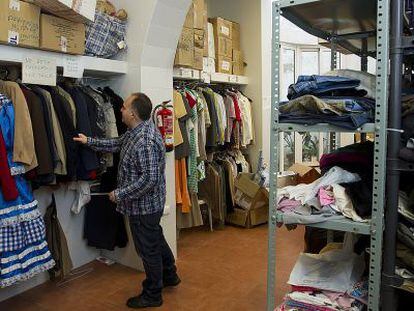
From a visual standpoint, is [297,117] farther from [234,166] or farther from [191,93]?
[234,166]

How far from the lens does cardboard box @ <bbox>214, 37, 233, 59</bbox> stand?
4.77 meters

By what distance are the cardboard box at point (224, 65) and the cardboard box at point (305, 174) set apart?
1621 mm

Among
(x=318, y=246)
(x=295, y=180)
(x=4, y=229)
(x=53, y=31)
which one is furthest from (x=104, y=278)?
(x=295, y=180)

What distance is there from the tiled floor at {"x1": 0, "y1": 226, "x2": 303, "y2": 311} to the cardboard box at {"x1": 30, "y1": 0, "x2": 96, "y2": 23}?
6.57 feet

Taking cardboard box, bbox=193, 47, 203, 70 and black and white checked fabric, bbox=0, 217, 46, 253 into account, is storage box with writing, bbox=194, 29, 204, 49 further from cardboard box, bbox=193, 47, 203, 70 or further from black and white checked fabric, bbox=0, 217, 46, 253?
black and white checked fabric, bbox=0, 217, 46, 253

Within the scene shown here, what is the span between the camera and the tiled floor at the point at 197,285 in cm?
282

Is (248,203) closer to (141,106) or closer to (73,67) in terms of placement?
(141,106)

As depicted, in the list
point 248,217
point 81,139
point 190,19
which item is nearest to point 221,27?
point 190,19

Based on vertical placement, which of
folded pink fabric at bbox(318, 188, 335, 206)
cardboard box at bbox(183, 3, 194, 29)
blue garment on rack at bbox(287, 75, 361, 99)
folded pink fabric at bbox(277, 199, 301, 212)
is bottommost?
folded pink fabric at bbox(277, 199, 301, 212)

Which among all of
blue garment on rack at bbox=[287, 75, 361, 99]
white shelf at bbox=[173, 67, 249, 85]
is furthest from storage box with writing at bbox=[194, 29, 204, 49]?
blue garment on rack at bbox=[287, 75, 361, 99]

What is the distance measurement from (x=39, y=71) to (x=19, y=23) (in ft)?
1.05

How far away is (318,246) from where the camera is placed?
270cm

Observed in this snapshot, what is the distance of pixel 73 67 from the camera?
2908 millimetres

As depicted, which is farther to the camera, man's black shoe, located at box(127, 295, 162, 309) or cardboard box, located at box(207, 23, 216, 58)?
cardboard box, located at box(207, 23, 216, 58)
